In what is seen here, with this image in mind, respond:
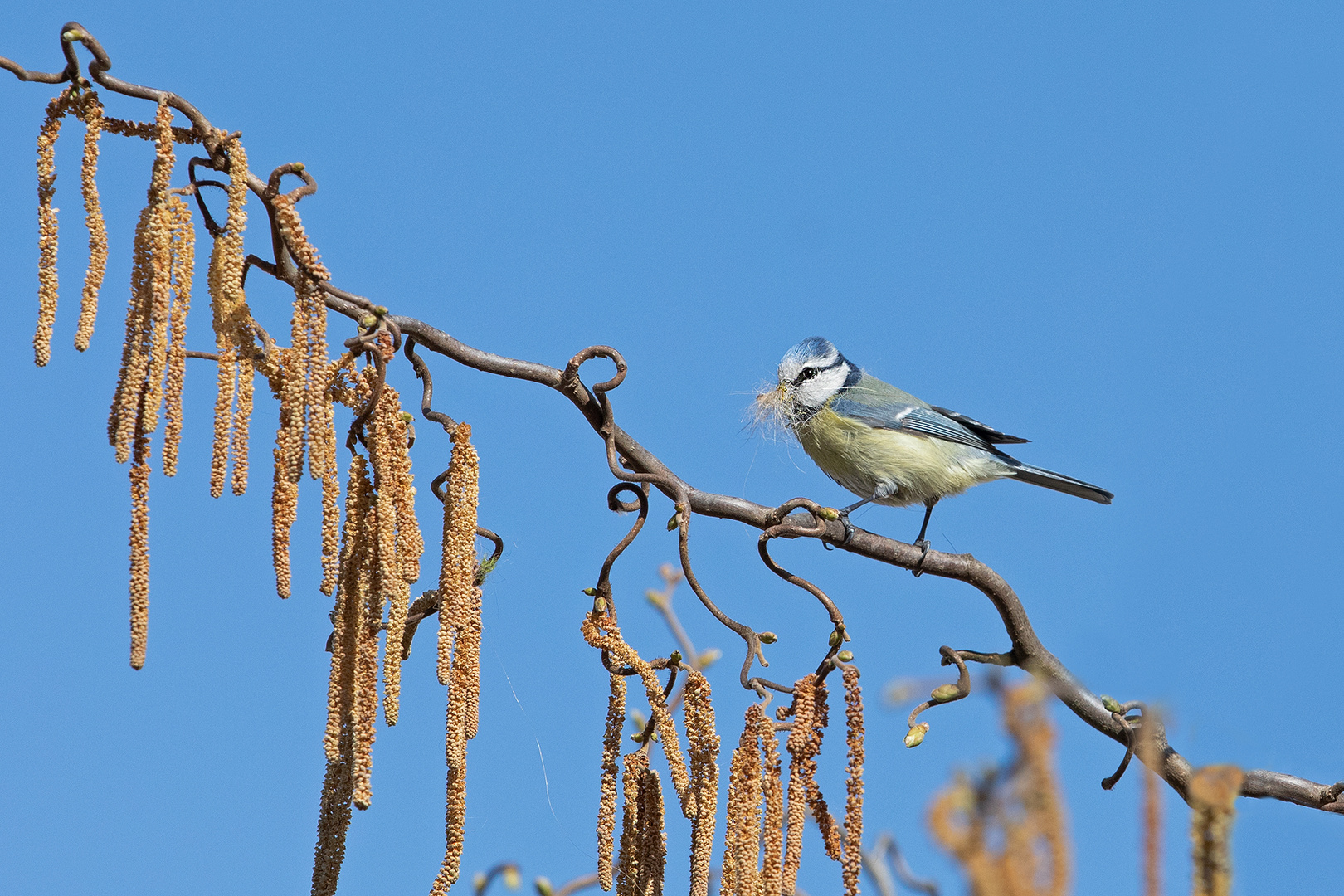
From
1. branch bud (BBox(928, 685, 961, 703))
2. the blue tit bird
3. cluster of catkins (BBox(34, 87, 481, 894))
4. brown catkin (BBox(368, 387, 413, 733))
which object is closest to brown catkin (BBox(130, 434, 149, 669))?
cluster of catkins (BBox(34, 87, 481, 894))

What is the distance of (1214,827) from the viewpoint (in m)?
0.95

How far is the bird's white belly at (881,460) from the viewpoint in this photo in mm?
5629

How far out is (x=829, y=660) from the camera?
7.22ft

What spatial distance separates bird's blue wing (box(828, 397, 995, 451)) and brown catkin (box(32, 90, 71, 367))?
4.08 metres

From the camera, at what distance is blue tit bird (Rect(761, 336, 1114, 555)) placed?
5.64 meters

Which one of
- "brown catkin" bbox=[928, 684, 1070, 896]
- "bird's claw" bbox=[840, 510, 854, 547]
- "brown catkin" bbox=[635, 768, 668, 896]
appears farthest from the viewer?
"bird's claw" bbox=[840, 510, 854, 547]

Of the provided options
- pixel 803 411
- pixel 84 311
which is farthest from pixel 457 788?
pixel 803 411

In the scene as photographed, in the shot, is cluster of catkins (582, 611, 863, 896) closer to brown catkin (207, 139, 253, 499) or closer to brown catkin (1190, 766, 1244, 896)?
brown catkin (207, 139, 253, 499)

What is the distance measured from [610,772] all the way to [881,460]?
3.60m

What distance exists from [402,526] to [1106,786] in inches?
85.5

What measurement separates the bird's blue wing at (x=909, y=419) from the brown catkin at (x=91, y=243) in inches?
162

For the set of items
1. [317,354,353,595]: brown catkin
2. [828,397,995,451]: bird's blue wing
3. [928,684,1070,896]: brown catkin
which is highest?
[828,397,995,451]: bird's blue wing

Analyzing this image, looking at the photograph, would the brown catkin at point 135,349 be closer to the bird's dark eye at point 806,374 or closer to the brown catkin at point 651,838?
the brown catkin at point 651,838

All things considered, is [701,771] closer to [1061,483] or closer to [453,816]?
Result: [453,816]
